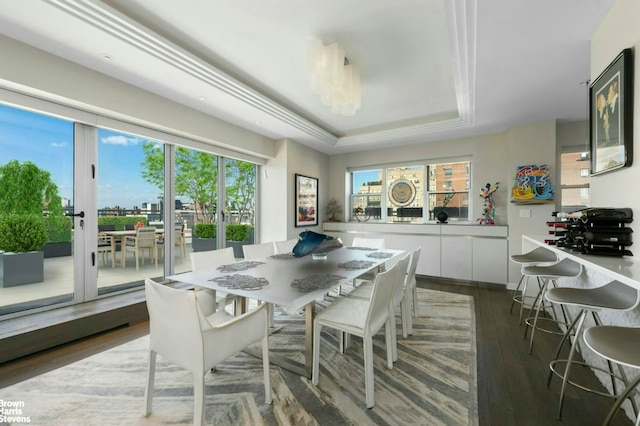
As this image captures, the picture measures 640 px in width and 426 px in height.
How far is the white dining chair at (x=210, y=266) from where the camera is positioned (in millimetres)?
1909

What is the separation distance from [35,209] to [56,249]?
0.44 m

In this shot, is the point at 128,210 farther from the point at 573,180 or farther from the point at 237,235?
the point at 573,180

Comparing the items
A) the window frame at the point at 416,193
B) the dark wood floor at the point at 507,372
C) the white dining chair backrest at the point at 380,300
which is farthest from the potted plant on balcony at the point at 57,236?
the window frame at the point at 416,193

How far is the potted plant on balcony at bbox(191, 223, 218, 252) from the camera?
4.07 meters

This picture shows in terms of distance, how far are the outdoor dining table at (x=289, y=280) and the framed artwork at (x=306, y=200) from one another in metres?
2.45

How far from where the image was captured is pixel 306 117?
417 centimetres

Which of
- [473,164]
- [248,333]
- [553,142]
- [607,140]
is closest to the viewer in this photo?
[248,333]

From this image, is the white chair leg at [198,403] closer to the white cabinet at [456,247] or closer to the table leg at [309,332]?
the table leg at [309,332]

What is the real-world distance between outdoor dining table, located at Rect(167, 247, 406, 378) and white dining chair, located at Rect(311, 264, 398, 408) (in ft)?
0.24

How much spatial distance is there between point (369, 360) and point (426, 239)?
136 inches

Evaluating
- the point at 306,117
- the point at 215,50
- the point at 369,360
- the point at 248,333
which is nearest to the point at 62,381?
the point at 248,333

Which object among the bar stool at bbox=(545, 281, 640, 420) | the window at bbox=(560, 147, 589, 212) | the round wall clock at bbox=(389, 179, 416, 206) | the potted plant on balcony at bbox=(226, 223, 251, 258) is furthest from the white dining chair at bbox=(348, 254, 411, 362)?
the window at bbox=(560, 147, 589, 212)

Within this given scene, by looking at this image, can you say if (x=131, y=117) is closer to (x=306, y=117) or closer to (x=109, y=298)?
(x=109, y=298)

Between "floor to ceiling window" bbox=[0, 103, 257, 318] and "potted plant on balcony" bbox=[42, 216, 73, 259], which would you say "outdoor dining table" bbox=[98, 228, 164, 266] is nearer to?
"floor to ceiling window" bbox=[0, 103, 257, 318]
